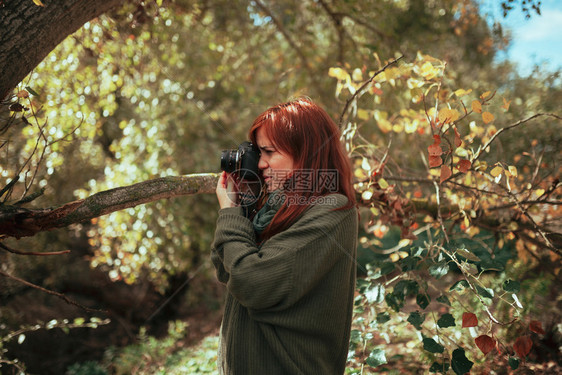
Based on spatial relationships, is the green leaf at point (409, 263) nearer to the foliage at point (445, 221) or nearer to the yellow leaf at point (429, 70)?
the foliage at point (445, 221)

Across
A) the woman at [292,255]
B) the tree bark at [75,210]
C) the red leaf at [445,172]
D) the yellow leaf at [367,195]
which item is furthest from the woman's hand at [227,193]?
the red leaf at [445,172]

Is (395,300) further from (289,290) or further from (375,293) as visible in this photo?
(289,290)

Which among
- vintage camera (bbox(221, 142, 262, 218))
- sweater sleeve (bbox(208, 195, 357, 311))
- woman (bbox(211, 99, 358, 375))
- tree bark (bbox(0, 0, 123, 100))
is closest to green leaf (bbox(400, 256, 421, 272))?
woman (bbox(211, 99, 358, 375))

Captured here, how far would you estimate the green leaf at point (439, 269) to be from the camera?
184cm

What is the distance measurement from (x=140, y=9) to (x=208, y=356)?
264 cm

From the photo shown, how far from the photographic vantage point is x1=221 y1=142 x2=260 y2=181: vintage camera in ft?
4.83

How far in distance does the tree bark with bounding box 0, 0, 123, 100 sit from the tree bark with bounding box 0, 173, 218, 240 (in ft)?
1.59

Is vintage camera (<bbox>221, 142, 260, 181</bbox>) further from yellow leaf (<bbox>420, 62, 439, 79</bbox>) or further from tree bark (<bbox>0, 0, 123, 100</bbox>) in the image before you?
yellow leaf (<bbox>420, 62, 439, 79</bbox>)

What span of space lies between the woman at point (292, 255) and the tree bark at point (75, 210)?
0.33 metres

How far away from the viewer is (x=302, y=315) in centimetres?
127

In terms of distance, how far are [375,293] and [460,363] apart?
46 centimetres

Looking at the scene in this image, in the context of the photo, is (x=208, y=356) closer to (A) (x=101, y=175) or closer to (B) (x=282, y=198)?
(B) (x=282, y=198)

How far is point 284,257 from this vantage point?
3.99ft

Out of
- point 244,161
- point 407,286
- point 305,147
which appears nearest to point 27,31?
point 244,161
